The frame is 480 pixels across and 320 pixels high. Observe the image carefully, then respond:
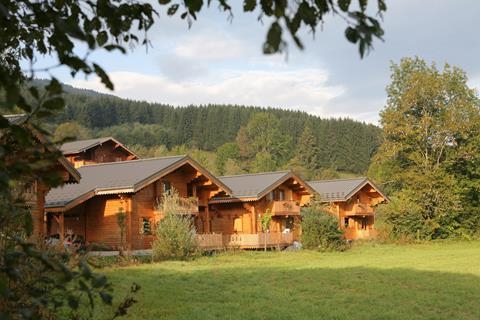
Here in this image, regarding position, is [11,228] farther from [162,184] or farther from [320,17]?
[162,184]

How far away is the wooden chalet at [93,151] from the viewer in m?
41.3

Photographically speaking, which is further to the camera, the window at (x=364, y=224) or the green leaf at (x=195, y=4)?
the window at (x=364, y=224)

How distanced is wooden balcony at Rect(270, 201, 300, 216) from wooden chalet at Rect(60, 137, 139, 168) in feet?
43.5

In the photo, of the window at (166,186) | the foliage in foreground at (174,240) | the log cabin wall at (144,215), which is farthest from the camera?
the window at (166,186)

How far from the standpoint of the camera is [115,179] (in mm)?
28641

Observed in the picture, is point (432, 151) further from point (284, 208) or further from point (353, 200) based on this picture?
point (284, 208)

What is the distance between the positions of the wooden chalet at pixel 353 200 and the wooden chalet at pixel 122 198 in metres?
14.3

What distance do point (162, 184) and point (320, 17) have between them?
28977mm

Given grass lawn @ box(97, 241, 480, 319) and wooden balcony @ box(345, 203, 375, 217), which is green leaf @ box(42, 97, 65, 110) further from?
wooden balcony @ box(345, 203, 375, 217)

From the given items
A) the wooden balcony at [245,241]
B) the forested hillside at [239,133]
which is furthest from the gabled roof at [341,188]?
the forested hillside at [239,133]

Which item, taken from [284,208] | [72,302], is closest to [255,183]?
[284,208]

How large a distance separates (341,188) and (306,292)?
32.1 m

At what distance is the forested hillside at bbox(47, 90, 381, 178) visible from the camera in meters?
102

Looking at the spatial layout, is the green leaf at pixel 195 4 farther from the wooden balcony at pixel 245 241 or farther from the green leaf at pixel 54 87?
the wooden balcony at pixel 245 241
